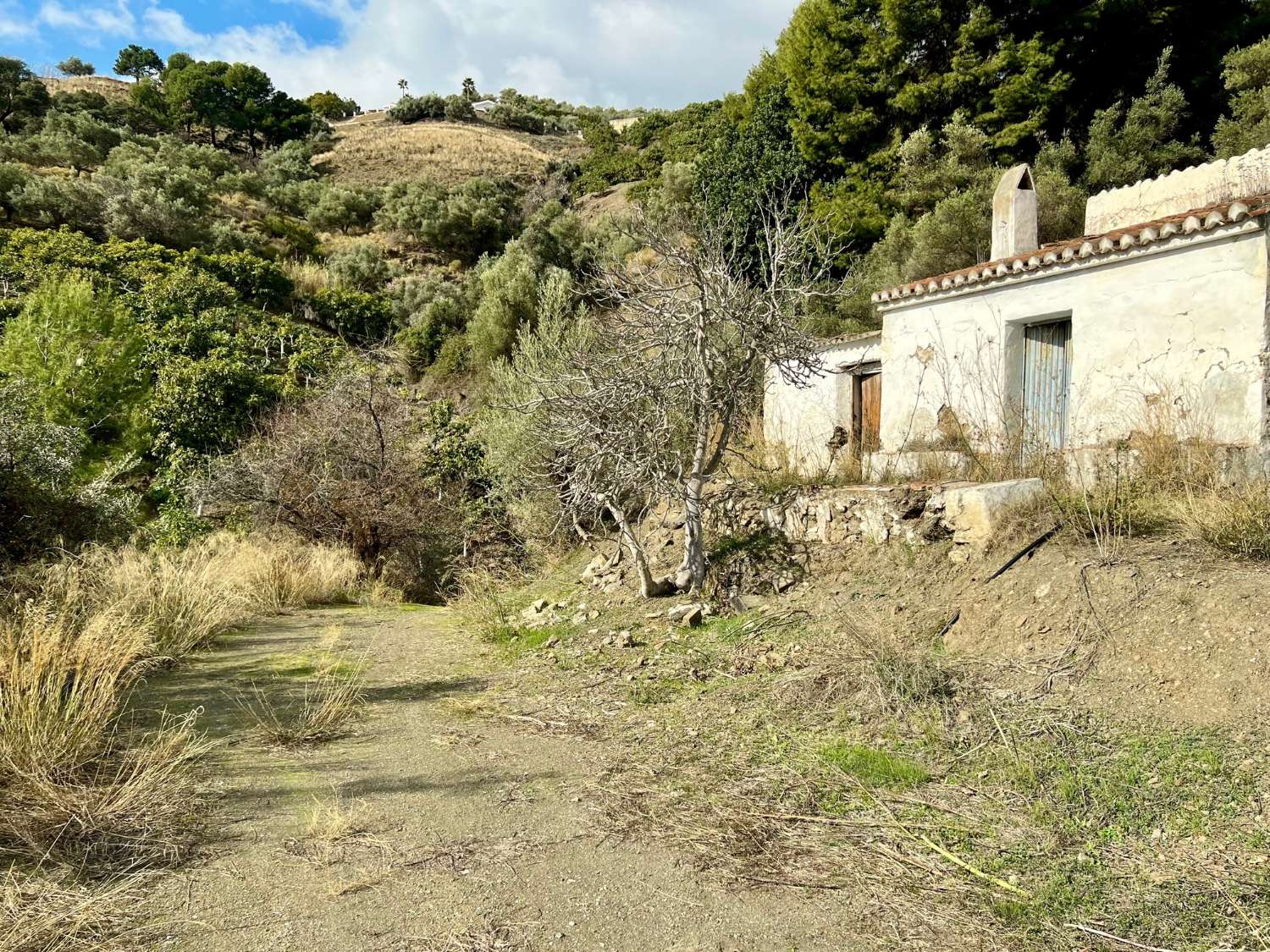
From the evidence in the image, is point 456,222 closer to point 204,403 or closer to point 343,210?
point 343,210

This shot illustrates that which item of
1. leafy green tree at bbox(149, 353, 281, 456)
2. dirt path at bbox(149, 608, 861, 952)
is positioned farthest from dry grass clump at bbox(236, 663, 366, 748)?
leafy green tree at bbox(149, 353, 281, 456)

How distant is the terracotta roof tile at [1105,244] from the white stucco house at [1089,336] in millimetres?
16

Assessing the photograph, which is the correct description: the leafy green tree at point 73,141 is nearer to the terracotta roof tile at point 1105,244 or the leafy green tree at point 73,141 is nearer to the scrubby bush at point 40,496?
the scrubby bush at point 40,496

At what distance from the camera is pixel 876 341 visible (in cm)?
1130

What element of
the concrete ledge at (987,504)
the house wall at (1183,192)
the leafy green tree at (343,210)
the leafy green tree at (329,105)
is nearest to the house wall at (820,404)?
the house wall at (1183,192)

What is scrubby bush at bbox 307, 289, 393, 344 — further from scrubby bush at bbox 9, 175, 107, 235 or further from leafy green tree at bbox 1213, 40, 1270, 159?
leafy green tree at bbox 1213, 40, 1270, 159

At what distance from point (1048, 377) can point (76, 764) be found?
31.5ft

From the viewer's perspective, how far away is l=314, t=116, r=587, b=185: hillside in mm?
36219

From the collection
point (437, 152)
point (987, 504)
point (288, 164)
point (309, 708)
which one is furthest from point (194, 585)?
point (437, 152)

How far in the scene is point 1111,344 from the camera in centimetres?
820

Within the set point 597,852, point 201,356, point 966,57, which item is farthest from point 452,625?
point 966,57

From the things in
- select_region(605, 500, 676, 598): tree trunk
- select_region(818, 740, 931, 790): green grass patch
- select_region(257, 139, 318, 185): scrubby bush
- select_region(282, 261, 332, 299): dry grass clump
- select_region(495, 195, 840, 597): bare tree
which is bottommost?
select_region(818, 740, 931, 790): green grass patch

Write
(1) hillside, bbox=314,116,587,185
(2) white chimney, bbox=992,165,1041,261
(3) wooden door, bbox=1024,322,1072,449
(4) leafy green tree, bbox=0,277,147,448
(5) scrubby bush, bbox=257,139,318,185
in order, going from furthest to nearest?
1. (1) hillside, bbox=314,116,587,185
2. (5) scrubby bush, bbox=257,139,318,185
3. (4) leafy green tree, bbox=0,277,147,448
4. (2) white chimney, bbox=992,165,1041,261
5. (3) wooden door, bbox=1024,322,1072,449

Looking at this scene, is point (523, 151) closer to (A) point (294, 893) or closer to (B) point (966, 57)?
(B) point (966, 57)
